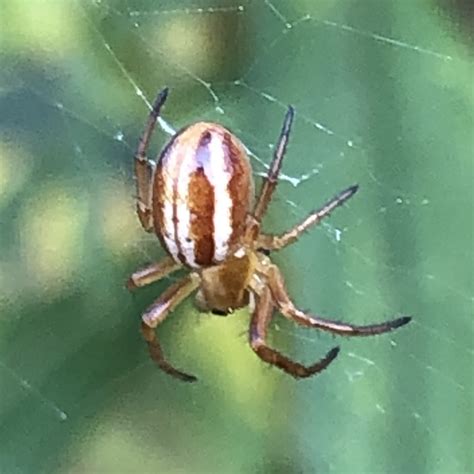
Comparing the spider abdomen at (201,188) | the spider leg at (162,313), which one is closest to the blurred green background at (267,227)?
the spider leg at (162,313)

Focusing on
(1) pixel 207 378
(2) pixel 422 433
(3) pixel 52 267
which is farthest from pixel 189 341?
(2) pixel 422 433

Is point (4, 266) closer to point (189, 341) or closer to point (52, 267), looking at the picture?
point (52, 267)

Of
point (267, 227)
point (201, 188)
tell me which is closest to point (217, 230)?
point (201, 188)

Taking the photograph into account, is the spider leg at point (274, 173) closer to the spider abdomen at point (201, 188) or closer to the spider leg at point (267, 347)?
the spider abdomen at point (201, 188)

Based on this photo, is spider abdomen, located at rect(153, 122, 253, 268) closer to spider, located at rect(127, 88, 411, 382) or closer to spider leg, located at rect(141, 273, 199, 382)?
spider, located at rect(127, 88, 411, 382)

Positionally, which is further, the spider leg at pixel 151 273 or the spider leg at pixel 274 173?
the spider leg at pixel 151 273

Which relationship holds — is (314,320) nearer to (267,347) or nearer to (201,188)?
(267,347)
